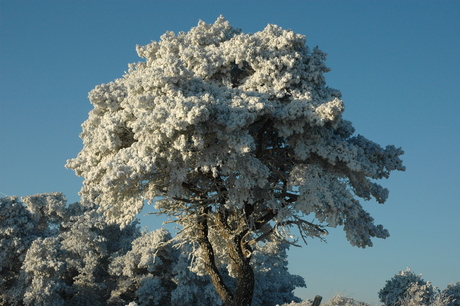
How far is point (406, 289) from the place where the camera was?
23688mm

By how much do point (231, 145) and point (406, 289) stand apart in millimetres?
11997

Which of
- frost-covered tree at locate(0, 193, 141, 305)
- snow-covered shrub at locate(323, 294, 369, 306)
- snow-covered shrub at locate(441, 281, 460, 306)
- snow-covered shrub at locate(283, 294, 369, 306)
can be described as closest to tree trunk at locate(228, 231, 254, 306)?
snow-covered shrub at locate(283, 294, 369, 306)

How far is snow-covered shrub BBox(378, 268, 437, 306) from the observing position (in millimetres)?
22913

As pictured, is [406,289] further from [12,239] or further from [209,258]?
[12,239]

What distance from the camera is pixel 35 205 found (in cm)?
3428

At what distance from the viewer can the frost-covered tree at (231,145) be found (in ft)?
55.4

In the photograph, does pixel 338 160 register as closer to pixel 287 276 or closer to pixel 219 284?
pixel 219 284

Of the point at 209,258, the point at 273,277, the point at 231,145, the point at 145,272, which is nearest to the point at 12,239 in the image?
the point at 145,272

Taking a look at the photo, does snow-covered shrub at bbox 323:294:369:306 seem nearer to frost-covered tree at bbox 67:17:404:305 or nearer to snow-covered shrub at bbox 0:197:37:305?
frost-covered tree at bbox 67:17:404:305

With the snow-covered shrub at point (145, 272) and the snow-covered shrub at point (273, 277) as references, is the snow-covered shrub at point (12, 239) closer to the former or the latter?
the snow-covered shrub at point (145, 272)

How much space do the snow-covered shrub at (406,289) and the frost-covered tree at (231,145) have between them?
4139 millimetres

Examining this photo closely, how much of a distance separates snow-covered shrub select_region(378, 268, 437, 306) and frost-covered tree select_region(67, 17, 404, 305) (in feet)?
13.6

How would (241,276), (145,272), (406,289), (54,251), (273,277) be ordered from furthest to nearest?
(273,277) < (145,272) < (54,251) < (406,289) < (241,276)

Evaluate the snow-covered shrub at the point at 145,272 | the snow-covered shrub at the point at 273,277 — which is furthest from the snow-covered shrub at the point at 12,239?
the snow-covered shrub at the point at 273,277
